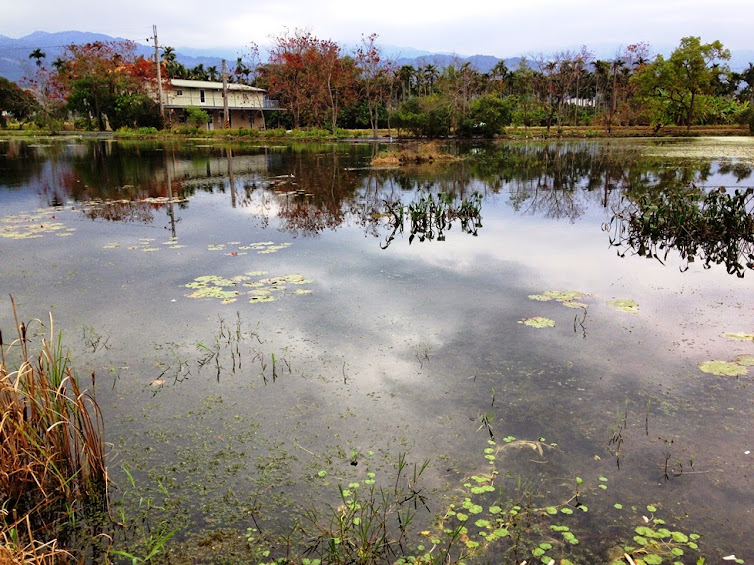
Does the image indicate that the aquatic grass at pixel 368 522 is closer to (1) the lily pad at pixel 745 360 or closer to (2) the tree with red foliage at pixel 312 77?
(1) the lily pad at pixel 745 360

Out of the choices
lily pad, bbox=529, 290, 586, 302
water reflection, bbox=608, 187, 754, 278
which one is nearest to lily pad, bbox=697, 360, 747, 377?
lily pad, bbox=529, 290, 586, 302

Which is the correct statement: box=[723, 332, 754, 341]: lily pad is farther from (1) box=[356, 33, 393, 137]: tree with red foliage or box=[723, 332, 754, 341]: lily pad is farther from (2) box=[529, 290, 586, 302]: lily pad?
(1) box=[356, 33, 393, 137]: tree with red foliage

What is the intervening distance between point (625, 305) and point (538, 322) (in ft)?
4.23

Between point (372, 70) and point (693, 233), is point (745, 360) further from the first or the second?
point (372, 70)

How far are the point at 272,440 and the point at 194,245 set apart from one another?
6387mm

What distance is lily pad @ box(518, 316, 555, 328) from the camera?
19.9 ft

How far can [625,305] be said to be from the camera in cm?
668

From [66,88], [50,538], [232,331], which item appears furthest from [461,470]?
[66,88]

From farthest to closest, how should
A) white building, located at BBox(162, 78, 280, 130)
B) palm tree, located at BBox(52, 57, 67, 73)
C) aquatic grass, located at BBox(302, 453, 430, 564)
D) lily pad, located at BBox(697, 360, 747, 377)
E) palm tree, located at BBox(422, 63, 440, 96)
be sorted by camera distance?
palm tree, located at BBox(422, 63, 440, 96), white building, located at BBox(162, 78, 280, 130), palm tree, located at BBox(52, 57, 67, 73), lily pad, located at BBox(697, 360, 747, 377), aquatic grass, located at BBox(302, 453, 430, 564)

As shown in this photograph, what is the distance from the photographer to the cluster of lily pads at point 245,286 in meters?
6.94

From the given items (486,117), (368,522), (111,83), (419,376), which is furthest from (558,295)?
(111,83)

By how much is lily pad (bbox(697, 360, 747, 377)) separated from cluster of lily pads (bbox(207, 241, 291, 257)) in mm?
6309

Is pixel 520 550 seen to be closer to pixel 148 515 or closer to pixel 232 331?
pixel 148 515

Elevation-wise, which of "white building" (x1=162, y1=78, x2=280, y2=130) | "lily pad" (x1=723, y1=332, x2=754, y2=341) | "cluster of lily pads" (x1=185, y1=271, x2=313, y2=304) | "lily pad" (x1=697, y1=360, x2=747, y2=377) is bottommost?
"lily pad" (x1=697, y1=360, x2=747, y2=377)
